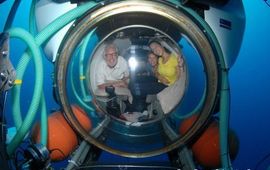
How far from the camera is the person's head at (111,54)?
202cm

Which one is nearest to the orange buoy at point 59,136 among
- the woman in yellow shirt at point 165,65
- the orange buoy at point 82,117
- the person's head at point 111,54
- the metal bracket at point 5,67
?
the orange buoy at point 82,117

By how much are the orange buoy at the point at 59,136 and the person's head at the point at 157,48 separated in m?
0.63

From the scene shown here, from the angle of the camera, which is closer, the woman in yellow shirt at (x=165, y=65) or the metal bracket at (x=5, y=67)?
the metal bracket at (x=5, y=67)

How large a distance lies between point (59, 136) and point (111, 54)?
617mm

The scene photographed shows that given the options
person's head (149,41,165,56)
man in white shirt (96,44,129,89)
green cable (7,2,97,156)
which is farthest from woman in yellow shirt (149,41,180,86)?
green cable (7,2,97,156)

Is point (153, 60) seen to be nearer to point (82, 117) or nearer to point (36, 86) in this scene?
point (82, 117)

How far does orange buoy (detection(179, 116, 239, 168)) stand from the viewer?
1880 mm

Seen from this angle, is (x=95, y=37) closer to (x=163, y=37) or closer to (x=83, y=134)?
(x=163, y=37)

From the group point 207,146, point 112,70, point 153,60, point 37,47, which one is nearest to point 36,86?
point 37,47

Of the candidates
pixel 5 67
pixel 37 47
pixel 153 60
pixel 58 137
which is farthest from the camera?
pixel 153 60

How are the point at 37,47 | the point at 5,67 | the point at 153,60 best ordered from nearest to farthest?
the point at 5,67 < the point at 37,47 < the point at 153,60

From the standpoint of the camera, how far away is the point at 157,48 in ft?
6.45

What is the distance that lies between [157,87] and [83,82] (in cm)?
50

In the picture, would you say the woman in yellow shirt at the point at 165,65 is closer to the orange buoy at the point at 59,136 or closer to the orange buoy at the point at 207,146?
the orange buoy at the point at 207,146
